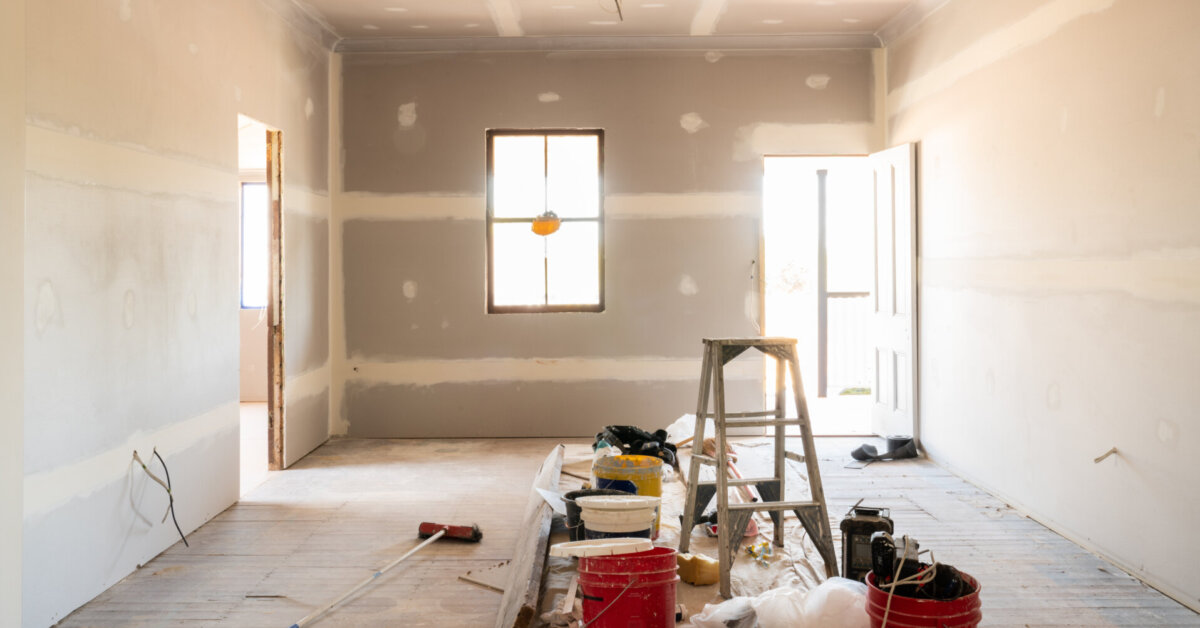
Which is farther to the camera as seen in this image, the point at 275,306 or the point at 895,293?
the point at 895,293

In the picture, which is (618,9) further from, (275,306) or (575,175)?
(275,306)

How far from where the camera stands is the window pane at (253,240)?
976 centimetres

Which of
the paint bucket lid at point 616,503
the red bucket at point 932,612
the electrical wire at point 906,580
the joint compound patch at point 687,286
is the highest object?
the joint compound patch at point 687,286

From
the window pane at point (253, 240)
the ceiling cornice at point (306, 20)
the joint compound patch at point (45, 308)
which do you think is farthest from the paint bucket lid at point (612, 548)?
the window pane at point (253, 240)

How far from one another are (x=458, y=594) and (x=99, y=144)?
2.43 meters

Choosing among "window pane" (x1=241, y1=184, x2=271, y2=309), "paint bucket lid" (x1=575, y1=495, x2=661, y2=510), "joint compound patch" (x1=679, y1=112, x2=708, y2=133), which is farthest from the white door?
"window pane" (x1=241, y1=184, x2=271, y2=309)

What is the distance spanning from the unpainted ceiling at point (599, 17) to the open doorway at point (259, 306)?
1.15m

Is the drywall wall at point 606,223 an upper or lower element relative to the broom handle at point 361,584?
upper

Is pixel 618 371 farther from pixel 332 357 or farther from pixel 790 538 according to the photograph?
pixel 790 538

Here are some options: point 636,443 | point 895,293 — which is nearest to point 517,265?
point 636,443

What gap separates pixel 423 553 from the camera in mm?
4094

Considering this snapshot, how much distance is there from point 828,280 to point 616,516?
26.6 ft

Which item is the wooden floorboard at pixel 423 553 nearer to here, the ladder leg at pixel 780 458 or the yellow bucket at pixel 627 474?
the yellow bucket at pixel 627 474

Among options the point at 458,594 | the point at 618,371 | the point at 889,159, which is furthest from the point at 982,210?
the point at 458,594
